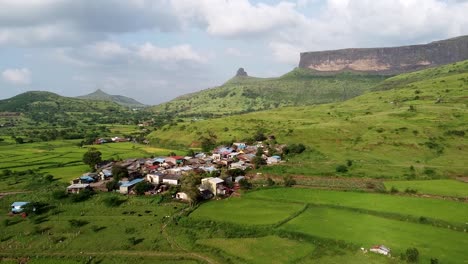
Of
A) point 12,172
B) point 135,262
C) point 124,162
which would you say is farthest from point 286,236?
point 12,172

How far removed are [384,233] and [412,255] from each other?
24.2ft

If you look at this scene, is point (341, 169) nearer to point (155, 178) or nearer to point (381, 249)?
point (381, 249)

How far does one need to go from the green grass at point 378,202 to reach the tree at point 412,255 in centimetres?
1404

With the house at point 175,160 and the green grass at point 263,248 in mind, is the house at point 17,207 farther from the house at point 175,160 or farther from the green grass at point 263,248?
the house at point 175,160

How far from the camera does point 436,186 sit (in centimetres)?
6312

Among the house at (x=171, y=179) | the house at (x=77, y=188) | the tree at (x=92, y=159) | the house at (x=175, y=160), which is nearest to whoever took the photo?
the house at (x=77, y=188)

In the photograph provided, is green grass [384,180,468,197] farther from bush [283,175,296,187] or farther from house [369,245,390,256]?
house [369,245,390,256]

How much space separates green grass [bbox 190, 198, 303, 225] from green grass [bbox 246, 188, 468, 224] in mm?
3238

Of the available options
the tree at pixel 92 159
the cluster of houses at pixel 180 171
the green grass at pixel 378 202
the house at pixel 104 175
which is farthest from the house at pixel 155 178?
the green grass at pixel 378 202

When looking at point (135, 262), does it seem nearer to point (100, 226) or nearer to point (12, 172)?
point (100, 226)

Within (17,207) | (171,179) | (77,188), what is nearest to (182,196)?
(171,179)

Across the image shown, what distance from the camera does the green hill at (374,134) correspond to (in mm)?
78000

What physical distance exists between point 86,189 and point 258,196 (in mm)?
34648

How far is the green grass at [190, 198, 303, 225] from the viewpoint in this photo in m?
50.6
